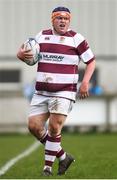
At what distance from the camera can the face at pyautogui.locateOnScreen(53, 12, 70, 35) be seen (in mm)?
10875

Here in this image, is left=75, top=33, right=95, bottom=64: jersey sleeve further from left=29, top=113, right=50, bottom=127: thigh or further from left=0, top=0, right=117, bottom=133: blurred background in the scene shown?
left=0, top=0, right=117, bottom=133: blurred background

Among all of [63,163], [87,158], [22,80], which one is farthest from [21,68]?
[63,163]

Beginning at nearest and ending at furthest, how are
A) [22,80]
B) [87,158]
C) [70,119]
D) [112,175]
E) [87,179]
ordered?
1. [87,179]
2. [112,175]
3. [87,158]
4. [70,119]
5. [22,80]

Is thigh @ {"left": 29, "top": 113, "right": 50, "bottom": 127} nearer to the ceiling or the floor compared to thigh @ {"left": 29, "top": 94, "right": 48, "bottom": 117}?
nearer to the floor

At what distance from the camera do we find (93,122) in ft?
88.0

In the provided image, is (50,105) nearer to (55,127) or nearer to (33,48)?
(55,127)

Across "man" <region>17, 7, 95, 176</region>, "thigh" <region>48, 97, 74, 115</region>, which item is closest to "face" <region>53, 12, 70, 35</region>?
"man" <region>17, 7, 95, 176</region>

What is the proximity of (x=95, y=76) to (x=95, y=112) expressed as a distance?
3.11 metres

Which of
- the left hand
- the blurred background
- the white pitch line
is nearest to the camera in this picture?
the left hand

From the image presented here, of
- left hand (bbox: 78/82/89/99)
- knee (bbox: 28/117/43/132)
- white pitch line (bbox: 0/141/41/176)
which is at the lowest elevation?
white pitch line (bbox: 0/141/41/176)

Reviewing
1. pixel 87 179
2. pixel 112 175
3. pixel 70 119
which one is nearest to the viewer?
pixel 87 179

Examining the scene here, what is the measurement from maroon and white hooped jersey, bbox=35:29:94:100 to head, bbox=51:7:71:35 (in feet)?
0.29

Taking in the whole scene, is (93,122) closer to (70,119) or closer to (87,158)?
(70,119)

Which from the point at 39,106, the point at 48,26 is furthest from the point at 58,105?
the point at 48,26
